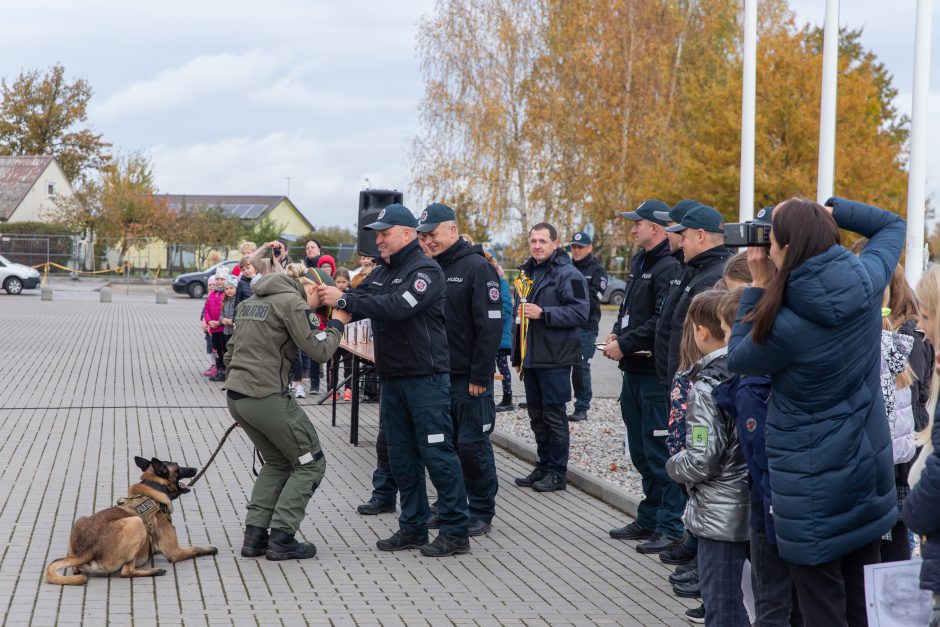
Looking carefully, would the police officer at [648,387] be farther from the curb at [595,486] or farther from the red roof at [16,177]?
the red roof at [16,177]

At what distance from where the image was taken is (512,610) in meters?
5.62

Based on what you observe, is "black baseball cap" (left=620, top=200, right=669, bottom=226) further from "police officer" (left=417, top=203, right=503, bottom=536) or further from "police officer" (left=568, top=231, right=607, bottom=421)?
"police officer" (left=568, top=231, right=607, bottom=421)

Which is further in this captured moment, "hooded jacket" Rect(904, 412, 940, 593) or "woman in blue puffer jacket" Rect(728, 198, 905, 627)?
"woman in blue puffer jacket" Rect(728, 198, 905, 627)

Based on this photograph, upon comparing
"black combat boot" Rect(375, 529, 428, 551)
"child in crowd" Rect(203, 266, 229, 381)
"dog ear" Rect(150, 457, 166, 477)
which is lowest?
"black combat boot" Rect(375, 529, 428, 551)

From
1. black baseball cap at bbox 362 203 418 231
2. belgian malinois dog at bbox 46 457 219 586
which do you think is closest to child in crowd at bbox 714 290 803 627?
black baseball cap at bbox 362 203 418 231

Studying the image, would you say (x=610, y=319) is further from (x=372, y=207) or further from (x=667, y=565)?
(x=667, y=565)

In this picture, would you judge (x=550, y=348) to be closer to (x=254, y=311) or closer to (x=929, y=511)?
(x=254, y=311)

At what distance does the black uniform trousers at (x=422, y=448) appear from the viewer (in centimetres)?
655

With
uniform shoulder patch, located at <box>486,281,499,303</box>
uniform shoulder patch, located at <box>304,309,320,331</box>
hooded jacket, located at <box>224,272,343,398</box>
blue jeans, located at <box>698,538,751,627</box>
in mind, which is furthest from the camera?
uniform shoulder patch, located at <box>486,281,499,303</box>

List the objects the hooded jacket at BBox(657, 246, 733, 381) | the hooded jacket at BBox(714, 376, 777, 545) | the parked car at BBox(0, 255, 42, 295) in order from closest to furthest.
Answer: the hooded jacket at BBox(714, 376, 777, 545) → the hooded jacket at BBox(657, 246, 733, 381) → the parked car at BBox(0, 255, 42, 295)

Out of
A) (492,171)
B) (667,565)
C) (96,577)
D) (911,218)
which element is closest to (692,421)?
(667,565)

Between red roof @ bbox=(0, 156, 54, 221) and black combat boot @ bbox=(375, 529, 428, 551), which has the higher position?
red roof @ bbox=(0, 156, 54, 221)

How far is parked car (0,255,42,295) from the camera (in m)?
39.8

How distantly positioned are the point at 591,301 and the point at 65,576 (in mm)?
7725
